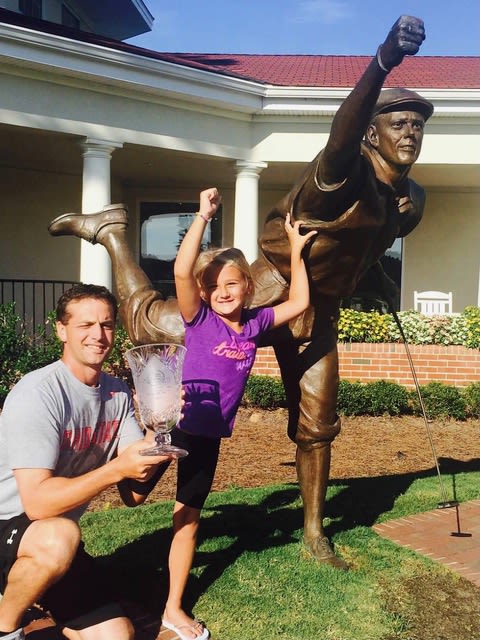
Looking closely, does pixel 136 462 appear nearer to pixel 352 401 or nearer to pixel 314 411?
pixel 314 411

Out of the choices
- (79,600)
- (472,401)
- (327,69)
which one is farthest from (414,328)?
(79,600)

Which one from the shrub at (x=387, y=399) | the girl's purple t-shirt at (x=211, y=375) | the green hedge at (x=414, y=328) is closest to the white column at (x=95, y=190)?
the green hedge at (x=414, y=328)

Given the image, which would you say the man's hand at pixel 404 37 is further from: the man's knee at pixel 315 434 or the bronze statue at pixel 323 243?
the man's knee at pixel 315 434

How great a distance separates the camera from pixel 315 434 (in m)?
4.01

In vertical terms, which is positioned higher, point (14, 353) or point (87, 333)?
point (87, 333)

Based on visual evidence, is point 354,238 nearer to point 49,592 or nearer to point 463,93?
point 49,592

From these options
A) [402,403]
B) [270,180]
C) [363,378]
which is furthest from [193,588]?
[270,180]

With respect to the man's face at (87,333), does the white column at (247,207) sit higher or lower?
higher

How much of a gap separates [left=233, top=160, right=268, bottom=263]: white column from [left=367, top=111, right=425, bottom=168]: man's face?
900cm

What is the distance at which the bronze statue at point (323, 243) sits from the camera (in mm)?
3281

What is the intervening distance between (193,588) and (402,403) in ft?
21.4

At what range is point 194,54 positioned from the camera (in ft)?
55.4

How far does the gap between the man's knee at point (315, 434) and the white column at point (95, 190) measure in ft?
24.8

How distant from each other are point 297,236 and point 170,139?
28.8 feet
